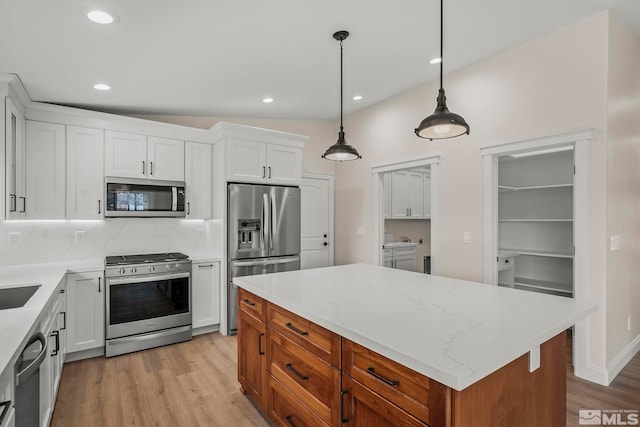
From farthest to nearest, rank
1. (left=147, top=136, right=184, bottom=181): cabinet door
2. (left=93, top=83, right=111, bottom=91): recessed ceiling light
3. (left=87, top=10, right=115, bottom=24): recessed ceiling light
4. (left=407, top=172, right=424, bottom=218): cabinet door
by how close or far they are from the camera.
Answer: (left=407, top=172, right=424, bottom=218): cabinet door < (left=147, top=136, right=184, bottom=181): cabinet door < (left=93, top=83, right=111, bottom=91): recessed ceiling light < (left=87, top=10, right=115, bottom=24): recessed ceiling light

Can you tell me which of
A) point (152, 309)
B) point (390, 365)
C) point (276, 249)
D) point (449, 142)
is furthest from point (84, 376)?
point (449, 142)

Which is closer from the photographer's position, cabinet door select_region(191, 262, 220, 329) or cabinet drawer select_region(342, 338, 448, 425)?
cabinet drawer select_region(342, 338, 448, 425)

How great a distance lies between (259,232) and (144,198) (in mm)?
1305

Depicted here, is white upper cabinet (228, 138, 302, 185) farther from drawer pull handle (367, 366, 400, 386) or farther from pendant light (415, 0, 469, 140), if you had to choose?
drawer pull handle (367, 366, 400, 386)

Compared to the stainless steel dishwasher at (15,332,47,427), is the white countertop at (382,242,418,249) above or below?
above

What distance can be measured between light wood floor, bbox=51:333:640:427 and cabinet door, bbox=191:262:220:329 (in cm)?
57

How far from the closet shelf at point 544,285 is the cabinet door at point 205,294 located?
4.03 meters

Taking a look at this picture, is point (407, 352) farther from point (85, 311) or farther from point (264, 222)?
point (85, 311)

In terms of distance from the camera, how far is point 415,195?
5.81 meters

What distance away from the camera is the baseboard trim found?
9.11 feet

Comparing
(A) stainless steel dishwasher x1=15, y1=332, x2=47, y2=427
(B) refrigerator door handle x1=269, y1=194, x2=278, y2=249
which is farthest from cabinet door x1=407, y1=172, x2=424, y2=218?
(A) stainless steel dishwasher x1=15, y1=332, x2=47, y2=427

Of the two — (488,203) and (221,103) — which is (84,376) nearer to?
(221,103)

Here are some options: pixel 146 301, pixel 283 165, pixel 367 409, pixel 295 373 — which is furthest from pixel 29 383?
pixel 283 165

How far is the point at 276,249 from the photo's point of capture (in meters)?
4.25
